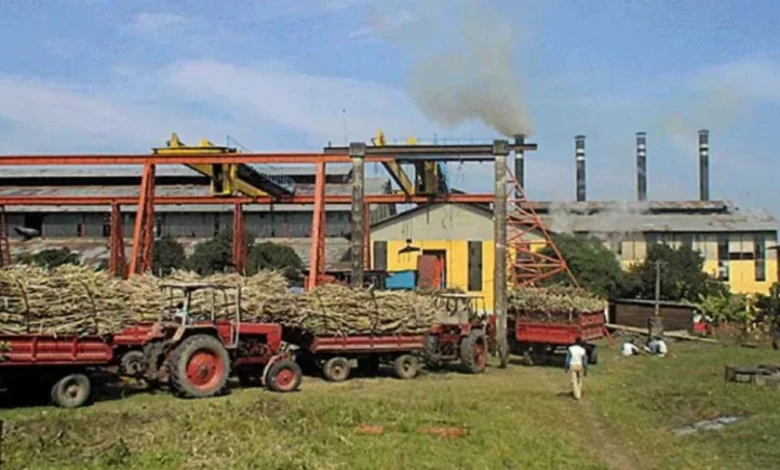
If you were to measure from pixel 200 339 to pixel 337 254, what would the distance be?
1564 inches

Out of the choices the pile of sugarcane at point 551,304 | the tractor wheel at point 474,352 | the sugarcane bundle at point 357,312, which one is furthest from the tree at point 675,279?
the sugarcane bundle at point 357,312

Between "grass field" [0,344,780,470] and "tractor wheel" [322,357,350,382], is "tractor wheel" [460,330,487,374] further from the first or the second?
"tractor wheel" [322,357,350,382]

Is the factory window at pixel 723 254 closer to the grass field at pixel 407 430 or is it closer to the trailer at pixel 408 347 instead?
the trailer at pixel 408 347

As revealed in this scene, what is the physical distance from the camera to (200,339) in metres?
18.5

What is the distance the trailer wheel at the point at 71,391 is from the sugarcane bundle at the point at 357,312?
17.1 ft

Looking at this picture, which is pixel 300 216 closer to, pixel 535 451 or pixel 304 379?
pixel 304 379

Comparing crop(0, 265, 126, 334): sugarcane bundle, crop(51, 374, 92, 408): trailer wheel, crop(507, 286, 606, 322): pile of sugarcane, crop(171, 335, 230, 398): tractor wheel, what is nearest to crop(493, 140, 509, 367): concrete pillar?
crop(507, 286, 606, 322): pile of sugarcane

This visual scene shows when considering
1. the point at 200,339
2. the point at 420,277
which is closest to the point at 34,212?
the point at 420,277

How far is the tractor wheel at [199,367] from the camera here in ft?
58.7

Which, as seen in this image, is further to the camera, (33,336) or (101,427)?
(33,336)

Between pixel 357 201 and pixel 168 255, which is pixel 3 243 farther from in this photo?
pixel 357 201

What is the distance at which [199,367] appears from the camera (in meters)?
18.3

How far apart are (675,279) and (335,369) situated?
3928 cm

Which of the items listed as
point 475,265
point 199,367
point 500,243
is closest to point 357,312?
point 199,367
